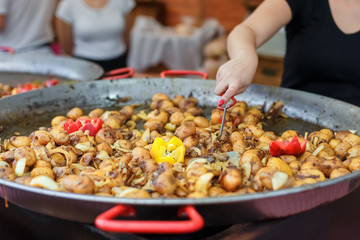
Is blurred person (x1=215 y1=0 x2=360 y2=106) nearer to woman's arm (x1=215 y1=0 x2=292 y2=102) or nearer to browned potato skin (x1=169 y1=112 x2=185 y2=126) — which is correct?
woman's arm (x1=215 y1=0 x2=292 y2=102)

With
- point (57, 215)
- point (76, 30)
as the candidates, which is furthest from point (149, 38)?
point (57, 215)

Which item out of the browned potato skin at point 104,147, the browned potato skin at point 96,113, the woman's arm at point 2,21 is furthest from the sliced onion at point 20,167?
the woman's arm at point 2,21

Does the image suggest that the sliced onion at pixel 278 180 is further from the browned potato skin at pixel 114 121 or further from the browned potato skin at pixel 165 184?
the browned potato skin at pixel 114 121

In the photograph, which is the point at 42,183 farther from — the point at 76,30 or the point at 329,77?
the point at 76,30

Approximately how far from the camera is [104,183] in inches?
37.2

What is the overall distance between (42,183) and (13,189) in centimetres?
12

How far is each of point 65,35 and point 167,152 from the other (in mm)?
2561

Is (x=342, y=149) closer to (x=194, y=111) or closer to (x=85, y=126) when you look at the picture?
(x=194, y=111)

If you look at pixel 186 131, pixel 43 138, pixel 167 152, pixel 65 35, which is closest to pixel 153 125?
pixel 186 131

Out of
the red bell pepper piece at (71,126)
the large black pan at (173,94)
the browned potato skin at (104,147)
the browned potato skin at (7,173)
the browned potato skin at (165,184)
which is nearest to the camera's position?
the large black pan at (173,94)

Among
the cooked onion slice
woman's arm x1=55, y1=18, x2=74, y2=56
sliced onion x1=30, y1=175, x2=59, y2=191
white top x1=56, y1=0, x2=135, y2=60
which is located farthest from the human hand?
woman's arm x1=55, y1=18, x2=74, y2=56

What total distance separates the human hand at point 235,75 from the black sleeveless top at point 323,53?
0.54 m

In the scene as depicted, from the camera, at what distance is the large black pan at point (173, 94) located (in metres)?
0.75

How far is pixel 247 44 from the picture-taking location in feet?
4.32
